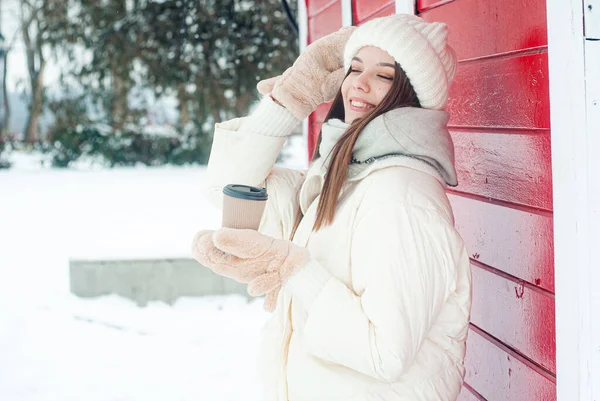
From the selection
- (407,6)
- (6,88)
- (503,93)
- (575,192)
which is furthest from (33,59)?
(575,192)

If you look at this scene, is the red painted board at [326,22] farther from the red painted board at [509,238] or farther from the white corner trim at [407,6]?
the red painted board at [509,238]

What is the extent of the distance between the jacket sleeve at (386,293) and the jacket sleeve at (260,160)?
53 centimetres

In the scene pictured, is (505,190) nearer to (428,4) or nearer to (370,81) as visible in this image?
(370,81)

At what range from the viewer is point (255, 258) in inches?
57.2

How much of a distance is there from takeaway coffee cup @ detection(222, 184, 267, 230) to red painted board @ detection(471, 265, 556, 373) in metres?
0.71

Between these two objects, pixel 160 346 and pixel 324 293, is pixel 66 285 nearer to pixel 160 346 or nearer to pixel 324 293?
pixel 160 346

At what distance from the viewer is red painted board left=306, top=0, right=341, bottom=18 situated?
4113mm

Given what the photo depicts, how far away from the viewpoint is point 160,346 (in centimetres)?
458

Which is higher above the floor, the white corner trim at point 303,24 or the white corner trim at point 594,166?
the white corner trim at point 303,24

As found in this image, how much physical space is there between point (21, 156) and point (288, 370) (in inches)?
581

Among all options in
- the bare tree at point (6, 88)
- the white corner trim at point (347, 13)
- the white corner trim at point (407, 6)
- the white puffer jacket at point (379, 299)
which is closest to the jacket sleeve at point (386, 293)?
the white puffer jacket at point (379, 299)

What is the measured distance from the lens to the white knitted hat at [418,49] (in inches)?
61.9

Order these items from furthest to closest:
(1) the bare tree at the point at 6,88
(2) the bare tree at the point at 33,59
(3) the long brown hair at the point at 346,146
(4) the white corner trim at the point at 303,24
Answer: (1) the bare tree at the point at 6,88 < (2) the bare tree at the point at 33,59 < (4) the white corner trim at the point at 303,24 < (3) the long brown hair at the point at 346,146

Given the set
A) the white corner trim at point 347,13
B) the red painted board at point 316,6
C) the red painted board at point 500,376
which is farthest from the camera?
the red painted board at point 316,6
